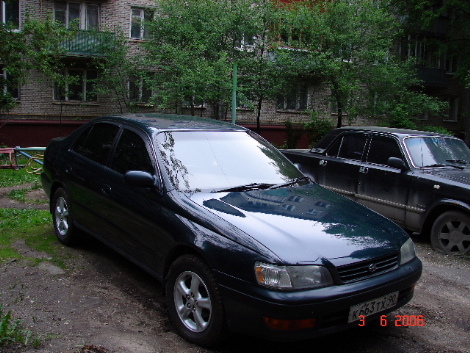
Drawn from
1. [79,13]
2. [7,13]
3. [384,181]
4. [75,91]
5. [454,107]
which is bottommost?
[384,181]

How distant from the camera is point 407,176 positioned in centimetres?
706

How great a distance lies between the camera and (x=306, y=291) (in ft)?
10.4

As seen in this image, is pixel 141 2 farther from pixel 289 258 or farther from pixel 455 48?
pixel 289 258

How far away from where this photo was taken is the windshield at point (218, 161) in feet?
13.9

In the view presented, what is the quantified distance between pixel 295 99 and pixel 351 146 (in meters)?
16.9

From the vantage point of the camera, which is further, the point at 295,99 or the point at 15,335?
the point at 295,99

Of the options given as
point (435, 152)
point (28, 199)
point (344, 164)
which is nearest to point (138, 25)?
point (28, 199)

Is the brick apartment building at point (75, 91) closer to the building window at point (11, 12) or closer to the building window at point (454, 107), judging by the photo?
the building window at point (11, 12)

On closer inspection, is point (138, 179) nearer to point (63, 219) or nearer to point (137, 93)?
point (63, 219)

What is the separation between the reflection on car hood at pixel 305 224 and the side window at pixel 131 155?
0.74m

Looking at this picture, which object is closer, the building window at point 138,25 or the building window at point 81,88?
the building window at point 81,88
